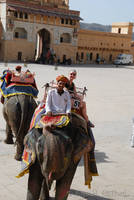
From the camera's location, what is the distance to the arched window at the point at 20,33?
39.1 meters

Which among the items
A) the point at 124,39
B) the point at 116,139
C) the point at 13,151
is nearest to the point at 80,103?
the point at 13,151

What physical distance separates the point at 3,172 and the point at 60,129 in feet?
9.04

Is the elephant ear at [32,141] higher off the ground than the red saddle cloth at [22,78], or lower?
lower

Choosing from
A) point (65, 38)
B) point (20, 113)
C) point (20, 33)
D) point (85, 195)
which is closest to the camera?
point (85, 195)

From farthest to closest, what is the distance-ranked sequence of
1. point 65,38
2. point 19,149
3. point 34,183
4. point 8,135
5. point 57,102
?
point 65,38 → point 8,135 → point 19,149 → point 57,102 → point 34,183

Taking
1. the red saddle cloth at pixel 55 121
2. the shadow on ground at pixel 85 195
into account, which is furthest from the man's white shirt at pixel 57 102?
the shadow on ground at pixel 85 195

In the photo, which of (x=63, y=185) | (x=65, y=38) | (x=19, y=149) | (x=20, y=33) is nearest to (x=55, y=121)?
(x=63, y=185)

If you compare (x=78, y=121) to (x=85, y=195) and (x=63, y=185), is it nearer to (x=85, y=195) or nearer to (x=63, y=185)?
(x=63, y=185)

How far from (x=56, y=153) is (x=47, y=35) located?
39209 mm

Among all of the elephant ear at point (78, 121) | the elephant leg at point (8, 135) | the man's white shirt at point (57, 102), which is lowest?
the elephant leg at point (8, 135)

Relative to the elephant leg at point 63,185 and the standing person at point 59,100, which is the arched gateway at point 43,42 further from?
the elephant leg at point 63,185

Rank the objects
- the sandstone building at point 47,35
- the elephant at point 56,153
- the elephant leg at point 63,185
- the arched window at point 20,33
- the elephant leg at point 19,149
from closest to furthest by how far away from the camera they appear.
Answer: the elephant at point 56,153
the elephant leg at point 63,185
the elephant leg at point 19,149
the sandstone building at point 47,35
the arched window at point 20,33

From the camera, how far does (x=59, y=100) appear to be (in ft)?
15.7

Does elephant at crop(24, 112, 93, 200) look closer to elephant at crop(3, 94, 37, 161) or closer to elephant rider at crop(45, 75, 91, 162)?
elephant rider at crop(45, 75, 91, 162)
